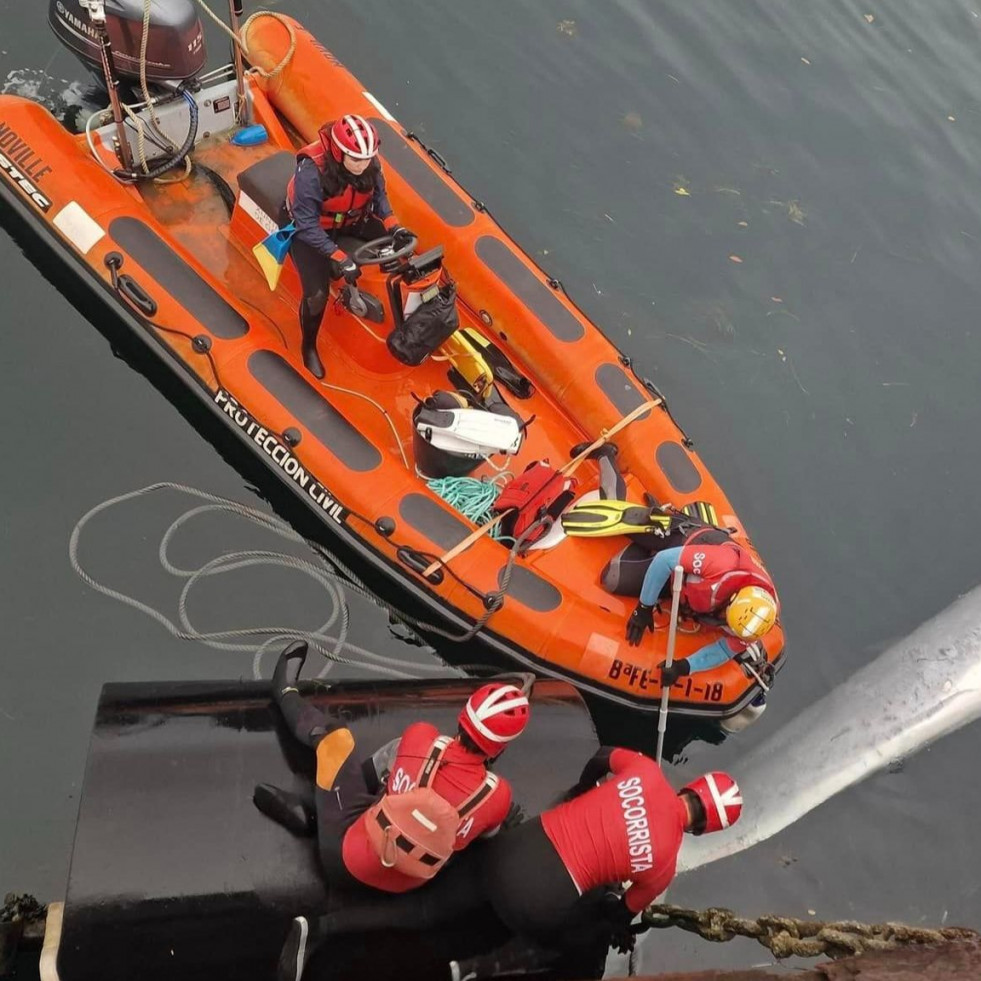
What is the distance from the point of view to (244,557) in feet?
17.7

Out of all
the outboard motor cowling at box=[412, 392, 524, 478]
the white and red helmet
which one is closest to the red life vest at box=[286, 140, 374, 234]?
the outboard motor cowling at box=[412, 392, 524, 478]

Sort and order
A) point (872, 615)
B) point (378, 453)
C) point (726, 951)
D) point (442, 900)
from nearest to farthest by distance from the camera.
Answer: point (442, 900) → point (726, 951) → point (378, 453) → point (872, 615)

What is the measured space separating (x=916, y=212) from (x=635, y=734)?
19.2 ft

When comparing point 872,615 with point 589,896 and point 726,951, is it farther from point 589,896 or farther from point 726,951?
point 589,896

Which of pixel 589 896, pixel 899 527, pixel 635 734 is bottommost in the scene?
pixel 899 527

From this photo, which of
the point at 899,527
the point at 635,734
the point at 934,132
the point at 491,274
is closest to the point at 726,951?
the point at 635,734

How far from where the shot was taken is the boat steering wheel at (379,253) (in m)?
5.12

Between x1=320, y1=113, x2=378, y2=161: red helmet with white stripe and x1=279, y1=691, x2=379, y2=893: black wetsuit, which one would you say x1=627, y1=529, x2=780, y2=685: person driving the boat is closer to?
x1=279, y1=691, x2=379, y2=893: black wetsuit

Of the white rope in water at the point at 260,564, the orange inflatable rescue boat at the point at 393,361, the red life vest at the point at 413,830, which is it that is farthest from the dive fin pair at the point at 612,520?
the red life vest at the point at 413,830

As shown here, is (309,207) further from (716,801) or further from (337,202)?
(716,801)

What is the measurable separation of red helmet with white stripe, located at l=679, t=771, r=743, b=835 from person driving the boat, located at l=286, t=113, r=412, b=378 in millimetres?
3201

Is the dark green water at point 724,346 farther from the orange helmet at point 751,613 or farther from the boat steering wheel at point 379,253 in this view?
the boat steering wheel at point 379,253

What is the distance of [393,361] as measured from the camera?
568 centimetres

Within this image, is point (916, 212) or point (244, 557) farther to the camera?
point (916, 212)
